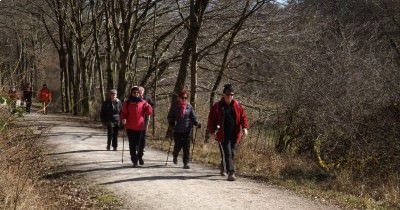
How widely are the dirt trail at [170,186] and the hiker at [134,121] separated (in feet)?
1.54

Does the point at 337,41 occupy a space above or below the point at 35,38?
below

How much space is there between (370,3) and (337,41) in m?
12.4

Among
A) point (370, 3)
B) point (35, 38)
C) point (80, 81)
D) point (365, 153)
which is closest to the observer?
point (365, 153)

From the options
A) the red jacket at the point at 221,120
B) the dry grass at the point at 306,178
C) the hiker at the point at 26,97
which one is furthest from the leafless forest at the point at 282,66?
the red jacket at the point at 221,120

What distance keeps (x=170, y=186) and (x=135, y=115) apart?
2629mm

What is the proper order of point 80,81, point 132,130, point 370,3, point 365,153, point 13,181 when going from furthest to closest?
1. point 80,81
2. point 370,3
3. point 365,153
4. point 132,130
5. point 13,181

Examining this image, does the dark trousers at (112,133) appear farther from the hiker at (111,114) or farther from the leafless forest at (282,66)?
the leafless forest at (282,66)

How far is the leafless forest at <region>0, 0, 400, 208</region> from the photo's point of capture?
14.1m

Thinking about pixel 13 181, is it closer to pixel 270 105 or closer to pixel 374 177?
pixel 374 177

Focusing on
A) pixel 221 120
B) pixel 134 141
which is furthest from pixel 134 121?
pixel 221 120

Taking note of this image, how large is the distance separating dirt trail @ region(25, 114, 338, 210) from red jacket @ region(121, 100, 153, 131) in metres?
0.93

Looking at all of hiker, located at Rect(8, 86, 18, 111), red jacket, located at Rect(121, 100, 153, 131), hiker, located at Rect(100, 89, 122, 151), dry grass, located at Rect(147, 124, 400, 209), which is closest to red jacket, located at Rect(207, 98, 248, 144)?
dry grass, located at Rect(147, 124, 400, 209)

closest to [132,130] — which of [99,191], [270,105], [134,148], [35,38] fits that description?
[134,148]

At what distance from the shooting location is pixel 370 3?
101 ft
